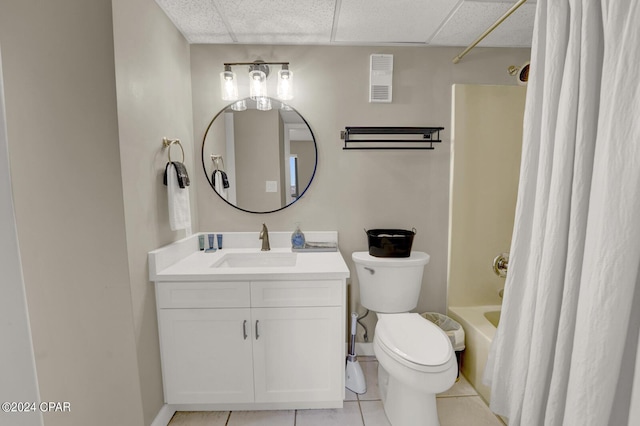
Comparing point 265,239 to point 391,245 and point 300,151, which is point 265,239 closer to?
point 300,151

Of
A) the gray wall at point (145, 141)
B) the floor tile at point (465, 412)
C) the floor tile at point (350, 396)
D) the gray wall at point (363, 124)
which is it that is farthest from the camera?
the gray wall at point (363, 124)

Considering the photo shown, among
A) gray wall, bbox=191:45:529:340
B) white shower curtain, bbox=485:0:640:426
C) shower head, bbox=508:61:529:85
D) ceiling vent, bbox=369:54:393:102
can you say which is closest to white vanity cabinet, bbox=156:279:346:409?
gray wall, bbox=191:45:529:340

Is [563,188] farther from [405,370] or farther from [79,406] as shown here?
[79,406]

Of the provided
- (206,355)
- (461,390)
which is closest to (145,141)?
(206,355)

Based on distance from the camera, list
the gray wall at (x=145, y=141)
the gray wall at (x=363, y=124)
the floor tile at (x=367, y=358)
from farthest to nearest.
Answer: the floor tile at (x=367, y=358) → the gray wall at (x=363, y=124) → the gray wall at (x=145, y=141)

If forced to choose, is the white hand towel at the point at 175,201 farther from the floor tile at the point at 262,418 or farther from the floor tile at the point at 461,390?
the floor tile at the point at 461,390

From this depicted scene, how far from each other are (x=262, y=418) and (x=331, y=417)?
382 millimetres

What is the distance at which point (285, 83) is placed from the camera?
186 centimetres

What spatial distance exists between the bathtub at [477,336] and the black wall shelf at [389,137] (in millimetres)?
1203

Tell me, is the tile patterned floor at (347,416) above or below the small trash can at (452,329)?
below

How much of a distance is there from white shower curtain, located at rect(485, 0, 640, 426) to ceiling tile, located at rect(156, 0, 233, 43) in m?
1.58

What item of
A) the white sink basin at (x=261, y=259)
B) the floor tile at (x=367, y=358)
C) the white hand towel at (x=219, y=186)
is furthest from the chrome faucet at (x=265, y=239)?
the floor tile at (x=367, y=358)

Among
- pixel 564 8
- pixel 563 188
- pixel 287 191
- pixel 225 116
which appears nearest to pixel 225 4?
pixel 225 116

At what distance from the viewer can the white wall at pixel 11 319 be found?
42cm
